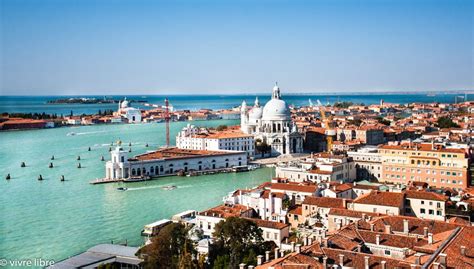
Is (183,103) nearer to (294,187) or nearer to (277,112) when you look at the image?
(277,112)

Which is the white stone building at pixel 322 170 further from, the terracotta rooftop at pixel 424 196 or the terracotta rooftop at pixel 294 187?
the terracotta rooftop at pixel 424 196

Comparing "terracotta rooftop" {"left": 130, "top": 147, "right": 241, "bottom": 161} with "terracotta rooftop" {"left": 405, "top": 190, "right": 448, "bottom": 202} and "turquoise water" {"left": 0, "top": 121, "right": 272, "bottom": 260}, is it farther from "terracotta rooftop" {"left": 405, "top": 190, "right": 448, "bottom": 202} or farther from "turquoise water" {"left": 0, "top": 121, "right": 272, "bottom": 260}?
"terracotta rooftop" {"left": 405, "top": 190, "right": 448, "bottom": 202}

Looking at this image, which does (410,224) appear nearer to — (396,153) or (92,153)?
(396,153)

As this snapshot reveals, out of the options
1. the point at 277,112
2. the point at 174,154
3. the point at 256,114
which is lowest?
the point at 174,154

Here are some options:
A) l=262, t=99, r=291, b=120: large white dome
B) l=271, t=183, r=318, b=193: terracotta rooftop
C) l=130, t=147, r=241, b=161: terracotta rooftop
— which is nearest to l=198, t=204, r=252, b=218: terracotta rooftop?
l=271, t=183, r=318, b=193: terracotta rooftop

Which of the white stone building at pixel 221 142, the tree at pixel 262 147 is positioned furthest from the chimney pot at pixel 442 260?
the tree at pixel 262 147

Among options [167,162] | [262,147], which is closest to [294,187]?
[167,162]
